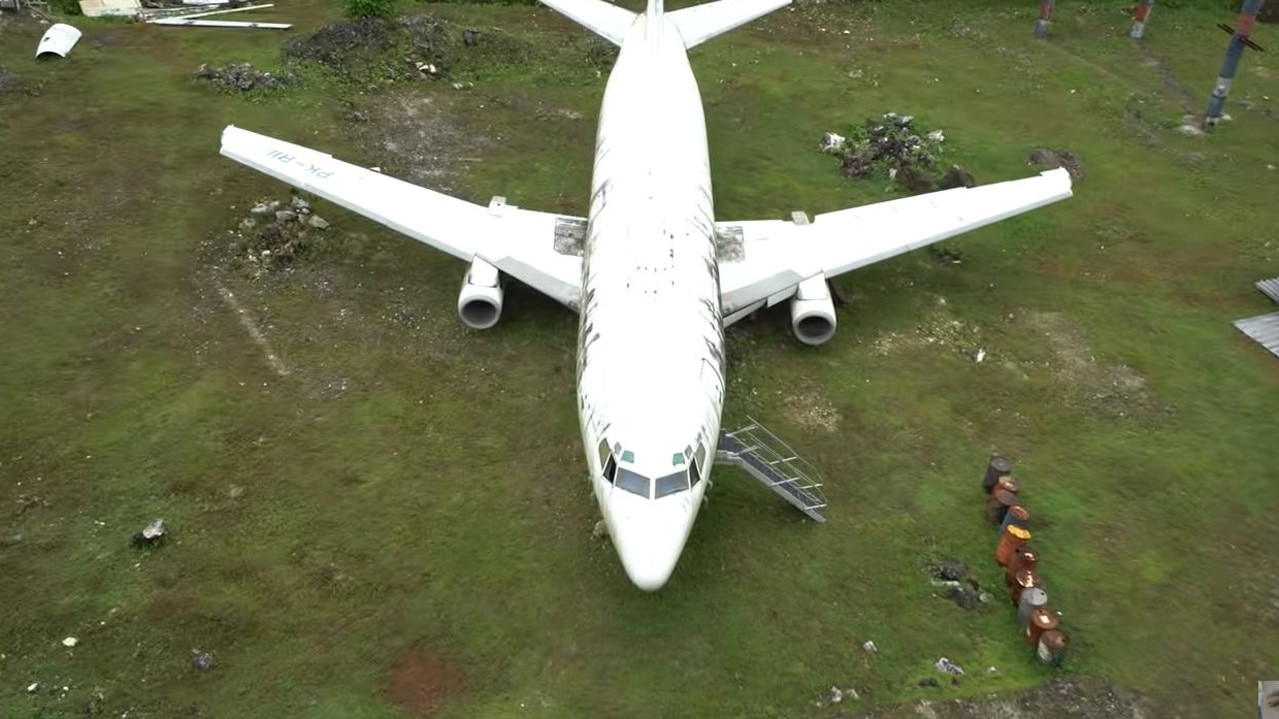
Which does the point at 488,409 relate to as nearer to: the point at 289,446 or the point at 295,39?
the point at 289,446

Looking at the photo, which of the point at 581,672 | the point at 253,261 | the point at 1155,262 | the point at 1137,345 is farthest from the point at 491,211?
the point at 1155,262

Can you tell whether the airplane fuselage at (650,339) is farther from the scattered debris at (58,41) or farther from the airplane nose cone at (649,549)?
the scattered debris at (58,41)

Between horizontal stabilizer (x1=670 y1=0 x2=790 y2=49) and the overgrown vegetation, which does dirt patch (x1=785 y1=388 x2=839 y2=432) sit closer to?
horizontal stabilizer (x1=670 y1=0 x2=790 y2=49)

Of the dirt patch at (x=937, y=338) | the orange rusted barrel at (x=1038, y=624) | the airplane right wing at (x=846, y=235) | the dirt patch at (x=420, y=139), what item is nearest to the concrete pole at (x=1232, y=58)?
the airplane right wing at (x=846, y=235)

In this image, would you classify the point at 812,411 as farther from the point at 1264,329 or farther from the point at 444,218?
the point at 1264,329

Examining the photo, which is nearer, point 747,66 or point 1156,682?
point 1156,682

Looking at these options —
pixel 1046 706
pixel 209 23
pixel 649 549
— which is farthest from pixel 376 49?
pixel 1046 706
